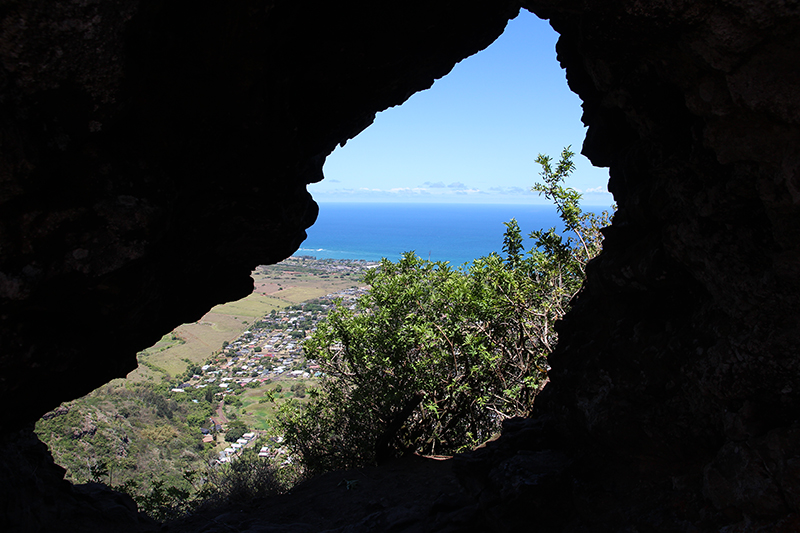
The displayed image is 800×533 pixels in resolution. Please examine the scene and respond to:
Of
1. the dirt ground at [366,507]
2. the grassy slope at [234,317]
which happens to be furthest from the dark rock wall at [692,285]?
the grassy slope at [234,317]

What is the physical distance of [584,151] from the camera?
21.6 feet

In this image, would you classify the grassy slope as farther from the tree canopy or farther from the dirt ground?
the dirt ground

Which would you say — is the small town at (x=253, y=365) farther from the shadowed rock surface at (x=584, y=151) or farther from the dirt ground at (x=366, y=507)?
the shadowed rock surface at (x=584, y=151)

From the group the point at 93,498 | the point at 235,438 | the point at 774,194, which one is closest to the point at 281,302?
the point at 235,438

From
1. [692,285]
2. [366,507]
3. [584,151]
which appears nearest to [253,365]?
[366,507]

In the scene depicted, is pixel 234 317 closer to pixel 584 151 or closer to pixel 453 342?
pixel 453 342

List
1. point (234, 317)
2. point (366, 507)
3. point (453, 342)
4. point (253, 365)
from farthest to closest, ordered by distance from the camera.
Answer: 1. point (234, 317)
2. point (253, 365)
3. point (453, 342)
4. point (366, 507)

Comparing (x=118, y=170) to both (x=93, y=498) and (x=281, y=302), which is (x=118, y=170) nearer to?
(x=93, y=498)

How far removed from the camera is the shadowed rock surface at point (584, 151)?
132 inches

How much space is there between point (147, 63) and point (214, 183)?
188 centimetres

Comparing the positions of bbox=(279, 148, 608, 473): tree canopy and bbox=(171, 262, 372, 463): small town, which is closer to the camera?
bbox=(279, 148, 608, 473): tree canopy

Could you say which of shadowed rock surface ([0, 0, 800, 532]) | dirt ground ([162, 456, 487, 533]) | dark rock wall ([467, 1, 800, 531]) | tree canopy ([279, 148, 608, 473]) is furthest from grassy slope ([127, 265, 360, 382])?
dark rock wall ([467, 1, 800, 531])

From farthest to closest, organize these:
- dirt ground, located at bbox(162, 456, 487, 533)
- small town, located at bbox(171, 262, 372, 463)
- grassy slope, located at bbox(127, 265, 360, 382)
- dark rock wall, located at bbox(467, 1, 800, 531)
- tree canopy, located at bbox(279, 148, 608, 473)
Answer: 1. grassy slope, located at bbox(127, 265, 360, 382)
2. small town, located at bbox(171, 262, 372, 463)
3. tree canopy, located at bbox(279, 148, 608, 473)
4. dirt ground, located at bbox(162, 456, 487, 533)
5. dark rock wall, located at bbox(467, 1, 800, 531)

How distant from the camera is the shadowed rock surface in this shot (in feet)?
11.0
